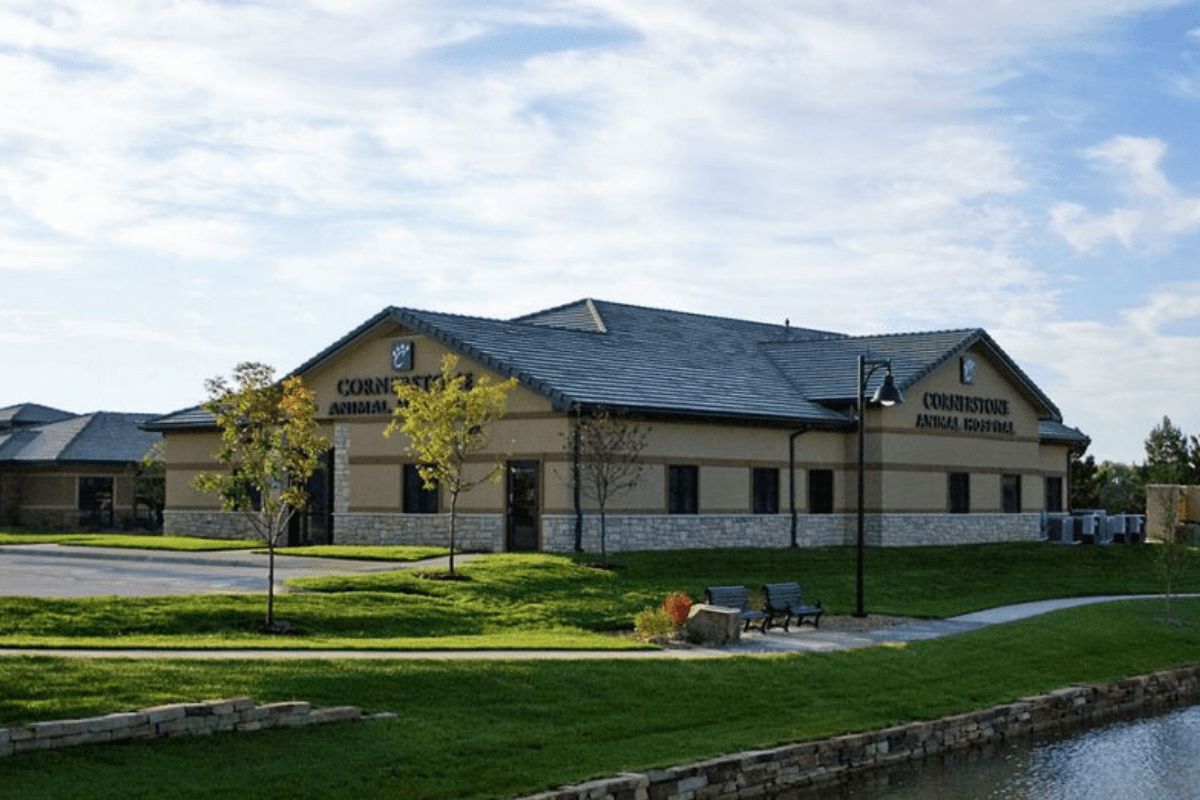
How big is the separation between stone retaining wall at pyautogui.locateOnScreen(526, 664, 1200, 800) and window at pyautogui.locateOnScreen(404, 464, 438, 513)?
19256 mm

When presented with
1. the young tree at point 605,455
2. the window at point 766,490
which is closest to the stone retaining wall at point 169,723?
the young tree at point 605,455

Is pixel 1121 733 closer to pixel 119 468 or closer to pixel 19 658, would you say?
pixel 19 658

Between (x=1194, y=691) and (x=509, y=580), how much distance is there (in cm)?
1266

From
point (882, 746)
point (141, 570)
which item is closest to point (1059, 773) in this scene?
point (882, 746)

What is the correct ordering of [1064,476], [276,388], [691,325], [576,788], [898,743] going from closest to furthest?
[576,788]
[898,743]
[276,388]
[691,325]
[1064,476]

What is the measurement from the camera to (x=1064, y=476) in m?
55.4

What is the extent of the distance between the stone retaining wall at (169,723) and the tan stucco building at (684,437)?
759 inches

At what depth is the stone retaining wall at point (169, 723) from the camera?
13250mm

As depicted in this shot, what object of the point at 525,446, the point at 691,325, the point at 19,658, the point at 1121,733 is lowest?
the point at 1121,733

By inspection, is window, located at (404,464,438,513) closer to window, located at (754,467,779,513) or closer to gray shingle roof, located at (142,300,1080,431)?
gray shingle roof, located at (142,300,1080,431)

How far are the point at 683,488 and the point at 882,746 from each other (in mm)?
19424

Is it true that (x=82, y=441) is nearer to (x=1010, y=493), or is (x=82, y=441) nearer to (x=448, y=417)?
(x=448, y=417)

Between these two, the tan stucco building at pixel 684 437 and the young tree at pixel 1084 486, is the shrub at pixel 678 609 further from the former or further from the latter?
the young tree at pixel 1084 486

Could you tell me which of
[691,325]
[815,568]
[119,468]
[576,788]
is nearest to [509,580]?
[815,568]
